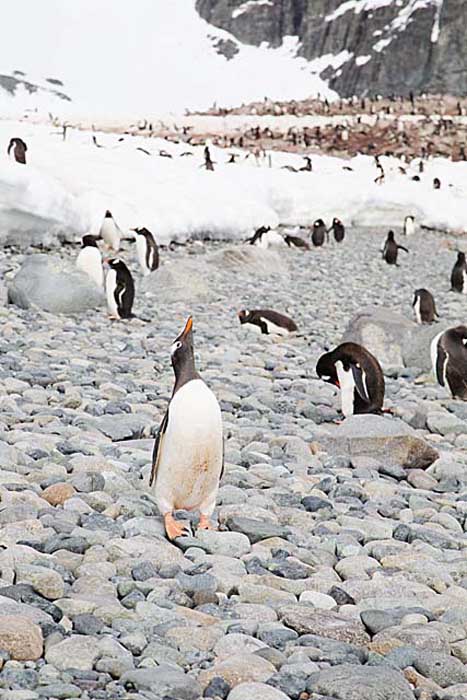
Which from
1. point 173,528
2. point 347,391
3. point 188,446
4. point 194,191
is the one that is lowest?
point 347,391

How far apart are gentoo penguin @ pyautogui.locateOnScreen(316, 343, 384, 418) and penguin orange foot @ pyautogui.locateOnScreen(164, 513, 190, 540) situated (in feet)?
8.05

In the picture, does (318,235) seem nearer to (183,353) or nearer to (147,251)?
(147,251)

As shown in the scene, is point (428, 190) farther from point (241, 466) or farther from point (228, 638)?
point (228, 638)

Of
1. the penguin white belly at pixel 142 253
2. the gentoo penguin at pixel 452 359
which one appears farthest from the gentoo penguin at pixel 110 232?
the gentoo penguin at pixel 452 359

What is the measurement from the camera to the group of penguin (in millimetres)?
8344

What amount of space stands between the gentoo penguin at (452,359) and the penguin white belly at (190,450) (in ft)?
11.1

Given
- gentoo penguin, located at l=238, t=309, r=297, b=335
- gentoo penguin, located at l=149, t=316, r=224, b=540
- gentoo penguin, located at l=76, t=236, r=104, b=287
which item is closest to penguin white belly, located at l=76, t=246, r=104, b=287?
gentoo penguin, located at l=76, t=236, r=104, b=287

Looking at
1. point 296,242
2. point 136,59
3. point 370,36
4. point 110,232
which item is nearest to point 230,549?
point 110,232

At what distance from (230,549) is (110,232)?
941cm

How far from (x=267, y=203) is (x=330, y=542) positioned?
1625cm

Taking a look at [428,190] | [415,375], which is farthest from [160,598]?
[428,190]

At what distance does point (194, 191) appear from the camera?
52.5 feet

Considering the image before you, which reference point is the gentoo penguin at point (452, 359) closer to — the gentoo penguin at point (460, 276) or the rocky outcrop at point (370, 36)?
the gentoo penguin at point (460, 276)

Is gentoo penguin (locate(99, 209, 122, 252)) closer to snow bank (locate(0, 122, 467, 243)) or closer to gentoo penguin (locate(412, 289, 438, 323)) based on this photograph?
snow bank (locate(0, 122, 467, 243))
